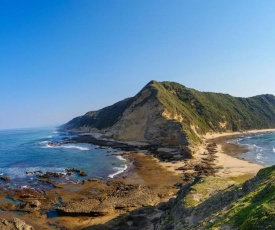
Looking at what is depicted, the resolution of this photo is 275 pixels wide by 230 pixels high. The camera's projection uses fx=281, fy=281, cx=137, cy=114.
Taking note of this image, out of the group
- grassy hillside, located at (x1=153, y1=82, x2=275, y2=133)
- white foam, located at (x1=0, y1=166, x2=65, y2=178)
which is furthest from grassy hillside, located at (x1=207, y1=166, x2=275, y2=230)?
grassy hillside, located at (x1=153, y1=82, x2=275, y2=133)

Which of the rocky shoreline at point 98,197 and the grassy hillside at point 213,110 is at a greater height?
the grassy hillside at point 213,110

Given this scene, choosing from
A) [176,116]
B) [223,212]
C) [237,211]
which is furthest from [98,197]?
[176,116]

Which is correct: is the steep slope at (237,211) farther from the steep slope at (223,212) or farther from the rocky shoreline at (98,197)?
the rocky shoreline at (98,197)

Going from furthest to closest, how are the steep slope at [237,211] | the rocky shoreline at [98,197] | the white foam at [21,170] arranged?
the white foam at [21,170] < the rocky shoreline at [98,197] < the steep slope at [237,211]

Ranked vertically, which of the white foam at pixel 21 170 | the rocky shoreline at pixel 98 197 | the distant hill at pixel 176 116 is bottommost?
the rocky shoreline at pixel 98 197

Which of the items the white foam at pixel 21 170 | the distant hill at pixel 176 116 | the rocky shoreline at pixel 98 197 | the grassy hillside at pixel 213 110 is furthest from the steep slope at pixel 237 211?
the grassy hillside at pixel 213 110

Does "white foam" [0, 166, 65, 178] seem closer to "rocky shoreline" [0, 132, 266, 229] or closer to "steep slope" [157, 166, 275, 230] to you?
"rocky shoreline" [0, 132, 266, 229]

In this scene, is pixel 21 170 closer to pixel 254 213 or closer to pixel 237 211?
pixel 237 211

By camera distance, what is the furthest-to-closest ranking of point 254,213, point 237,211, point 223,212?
point 223,212, point 237,211, point 254,213

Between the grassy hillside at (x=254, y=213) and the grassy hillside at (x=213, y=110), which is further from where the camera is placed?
the grassy hillside at (x=213, y=110)
